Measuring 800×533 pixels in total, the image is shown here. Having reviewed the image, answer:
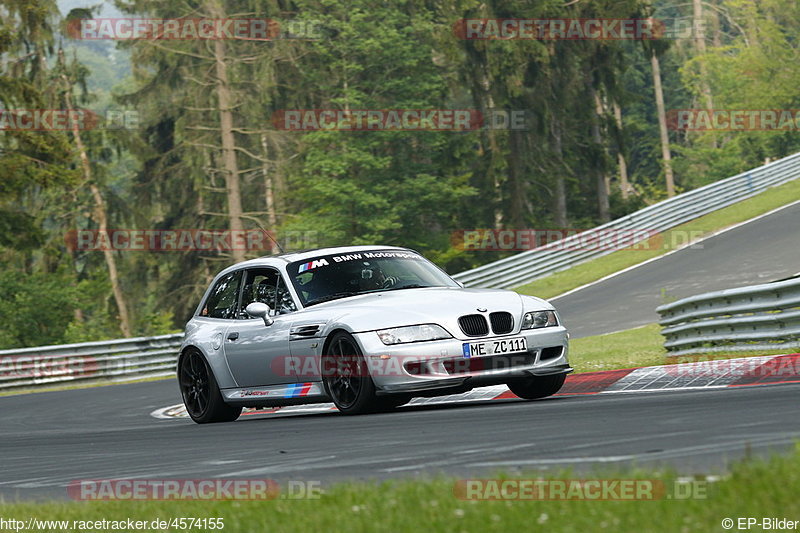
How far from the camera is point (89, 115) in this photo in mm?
48000

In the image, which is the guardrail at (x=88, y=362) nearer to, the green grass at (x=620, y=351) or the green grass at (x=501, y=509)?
the green grass at (x=620, y=351)

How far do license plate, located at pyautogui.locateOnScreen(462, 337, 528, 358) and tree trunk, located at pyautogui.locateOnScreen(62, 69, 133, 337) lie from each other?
39096 millimetres

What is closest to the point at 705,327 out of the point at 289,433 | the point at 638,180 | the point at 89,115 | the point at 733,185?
the point at 289,433

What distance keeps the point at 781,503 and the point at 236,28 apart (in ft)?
133

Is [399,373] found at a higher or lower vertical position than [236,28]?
lower

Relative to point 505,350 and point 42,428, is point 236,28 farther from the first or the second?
point 505,350

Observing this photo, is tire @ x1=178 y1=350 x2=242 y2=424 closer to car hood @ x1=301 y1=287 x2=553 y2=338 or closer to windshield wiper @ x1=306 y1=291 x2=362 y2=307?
windshield wiper @ x1=306 y1=291 x2=362 y2=307

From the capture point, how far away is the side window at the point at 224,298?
12.5m

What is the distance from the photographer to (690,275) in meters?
28.2

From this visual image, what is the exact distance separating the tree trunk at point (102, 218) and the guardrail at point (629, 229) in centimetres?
2049

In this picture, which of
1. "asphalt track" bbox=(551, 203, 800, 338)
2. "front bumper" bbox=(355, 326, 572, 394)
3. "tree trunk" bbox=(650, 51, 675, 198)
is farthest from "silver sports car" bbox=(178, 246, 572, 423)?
"tree trunk" bbox=(650, 51, 675, 198)

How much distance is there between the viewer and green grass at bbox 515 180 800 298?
104 feet

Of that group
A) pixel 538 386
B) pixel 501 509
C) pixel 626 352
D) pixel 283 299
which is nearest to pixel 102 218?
pixel 626 352

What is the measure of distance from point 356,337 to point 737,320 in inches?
234
